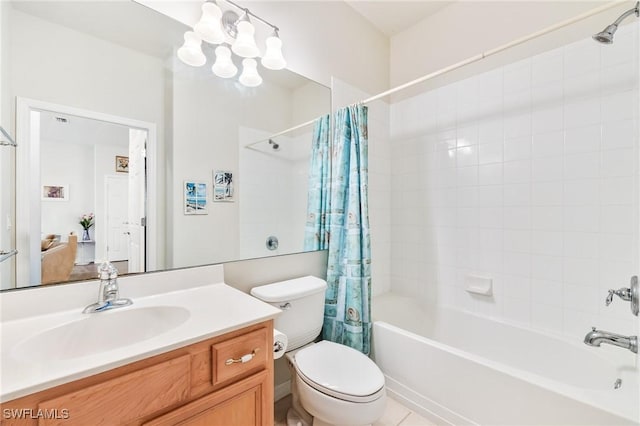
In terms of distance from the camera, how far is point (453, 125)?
82.6 inches

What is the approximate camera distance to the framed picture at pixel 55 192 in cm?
97

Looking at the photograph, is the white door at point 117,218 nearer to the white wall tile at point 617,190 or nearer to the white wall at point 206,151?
the white wall at point 206,151

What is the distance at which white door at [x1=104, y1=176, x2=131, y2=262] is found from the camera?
3.60ft

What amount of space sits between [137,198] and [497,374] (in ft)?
5.90

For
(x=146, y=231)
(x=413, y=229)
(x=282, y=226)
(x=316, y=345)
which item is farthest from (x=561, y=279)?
(x=146, y=231)

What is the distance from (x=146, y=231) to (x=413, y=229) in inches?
75.1

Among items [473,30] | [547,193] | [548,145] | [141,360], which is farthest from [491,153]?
[141,360]

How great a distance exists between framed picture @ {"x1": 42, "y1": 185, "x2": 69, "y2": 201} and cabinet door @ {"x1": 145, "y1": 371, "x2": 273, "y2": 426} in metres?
0.83

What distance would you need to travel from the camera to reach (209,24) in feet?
4.24

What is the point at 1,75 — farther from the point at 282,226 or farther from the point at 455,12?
the point at 455,12

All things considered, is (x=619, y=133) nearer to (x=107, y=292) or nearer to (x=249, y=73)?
(x=249, y=73)

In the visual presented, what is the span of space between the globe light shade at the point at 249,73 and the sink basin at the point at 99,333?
1.22m

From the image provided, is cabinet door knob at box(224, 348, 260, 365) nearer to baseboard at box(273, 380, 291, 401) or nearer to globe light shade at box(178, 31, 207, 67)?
baseboard at box(273, 380, 291, 401)

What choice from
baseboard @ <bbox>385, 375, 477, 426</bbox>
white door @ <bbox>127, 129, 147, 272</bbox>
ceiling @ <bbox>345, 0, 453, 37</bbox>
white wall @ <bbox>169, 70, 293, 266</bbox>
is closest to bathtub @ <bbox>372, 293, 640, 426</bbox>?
baseboard @ <bbox>385, 375, 477, 426</bbox>
